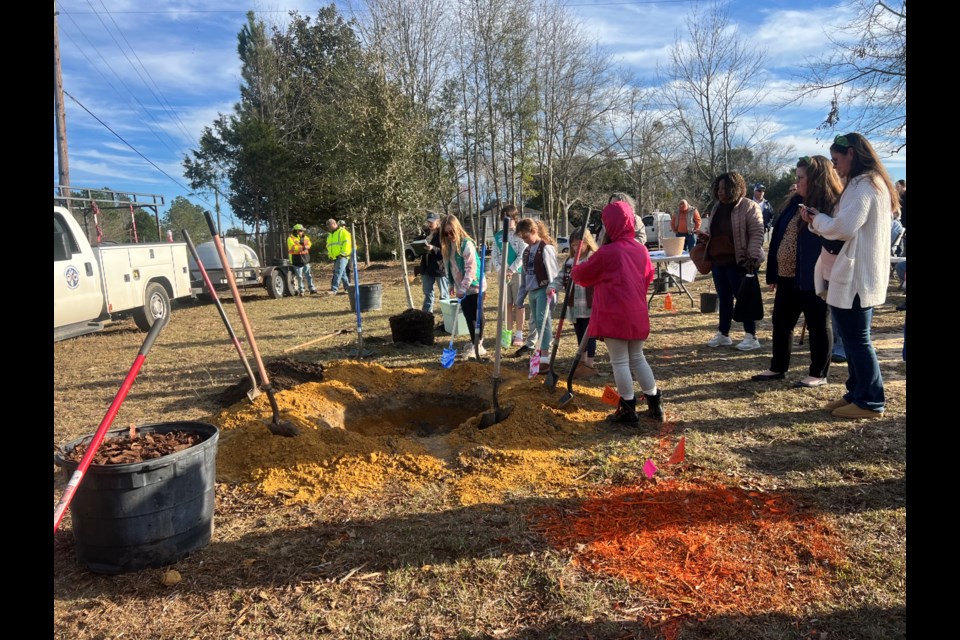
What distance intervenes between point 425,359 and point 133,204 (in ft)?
30.7

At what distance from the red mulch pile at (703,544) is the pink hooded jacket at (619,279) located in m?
1.27

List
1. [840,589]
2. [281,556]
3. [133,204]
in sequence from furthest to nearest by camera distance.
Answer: [133,204] < [281,556] < [840,589]

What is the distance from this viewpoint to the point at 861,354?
4.49m

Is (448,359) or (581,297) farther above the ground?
(581,297)

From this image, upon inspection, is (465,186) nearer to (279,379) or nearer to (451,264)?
(451,264)

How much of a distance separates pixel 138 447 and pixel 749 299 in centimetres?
632

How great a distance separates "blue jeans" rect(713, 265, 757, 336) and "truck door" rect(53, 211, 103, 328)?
9.44 meters

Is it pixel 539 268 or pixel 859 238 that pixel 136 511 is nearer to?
pixel 539 268

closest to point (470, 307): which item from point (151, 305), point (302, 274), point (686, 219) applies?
point (151, 305)

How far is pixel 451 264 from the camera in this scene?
7.91 meters

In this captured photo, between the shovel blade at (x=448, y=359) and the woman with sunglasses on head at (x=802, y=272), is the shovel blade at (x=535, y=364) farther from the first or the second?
the woman with sunglasses on head at (x=802, y=272)

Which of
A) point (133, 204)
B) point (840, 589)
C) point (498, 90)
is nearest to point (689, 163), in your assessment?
point (498, 90)

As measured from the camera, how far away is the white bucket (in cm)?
1048

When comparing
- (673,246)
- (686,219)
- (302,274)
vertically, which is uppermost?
(686,219)
